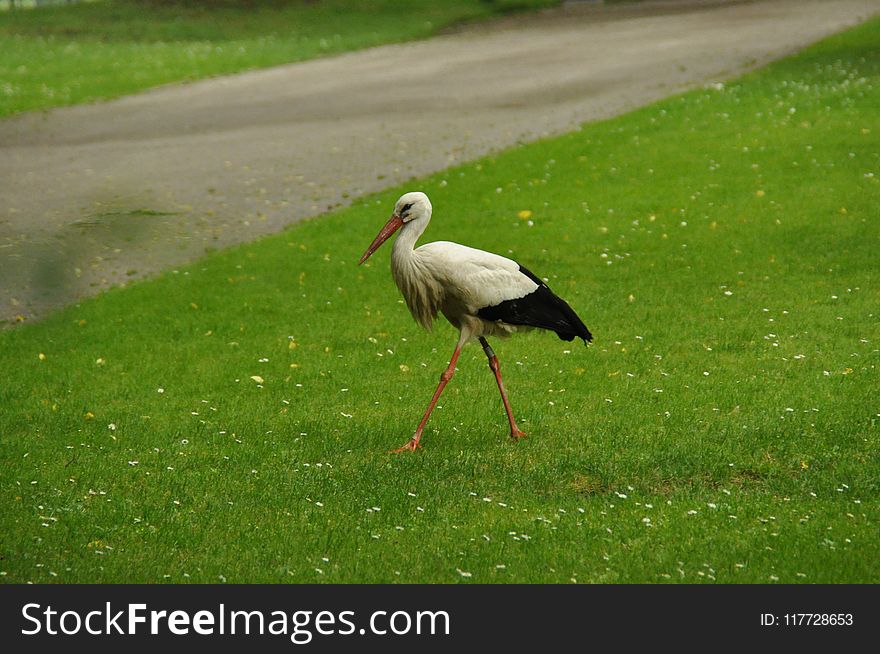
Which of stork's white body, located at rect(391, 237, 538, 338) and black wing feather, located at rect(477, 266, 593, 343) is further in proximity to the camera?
black wing feather, located at rect(477, 266, 593, 343)

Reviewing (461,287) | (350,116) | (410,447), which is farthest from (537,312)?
(350,116)

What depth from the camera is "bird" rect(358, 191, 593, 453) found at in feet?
30.7

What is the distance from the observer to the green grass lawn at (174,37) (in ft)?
89.8

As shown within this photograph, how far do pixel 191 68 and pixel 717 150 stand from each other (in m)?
14.3

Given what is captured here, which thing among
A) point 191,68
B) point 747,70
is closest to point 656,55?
point 747,70

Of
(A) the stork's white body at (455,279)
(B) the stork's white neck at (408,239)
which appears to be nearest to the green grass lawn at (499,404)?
(A) the stork's white body at (455,279)

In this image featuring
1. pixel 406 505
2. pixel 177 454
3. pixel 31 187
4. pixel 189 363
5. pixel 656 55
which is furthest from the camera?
pixel 656 55

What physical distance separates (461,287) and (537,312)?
0.68 metres

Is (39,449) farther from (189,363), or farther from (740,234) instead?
(740,234)

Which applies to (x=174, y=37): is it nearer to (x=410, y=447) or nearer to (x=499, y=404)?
(x=499, y=404)

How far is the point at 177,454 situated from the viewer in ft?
30.2

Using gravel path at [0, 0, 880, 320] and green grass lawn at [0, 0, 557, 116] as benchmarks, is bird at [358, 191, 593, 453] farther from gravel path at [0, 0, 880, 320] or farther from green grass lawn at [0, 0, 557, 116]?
green grass lawn at [0, 0, 557, 116]

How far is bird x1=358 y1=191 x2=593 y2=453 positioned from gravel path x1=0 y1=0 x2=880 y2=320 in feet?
13.4

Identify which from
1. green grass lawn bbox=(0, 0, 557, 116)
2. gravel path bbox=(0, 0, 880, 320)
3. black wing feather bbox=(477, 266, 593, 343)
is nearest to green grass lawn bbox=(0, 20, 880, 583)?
black wing feather bbox=(477, 266, 593, 343)
